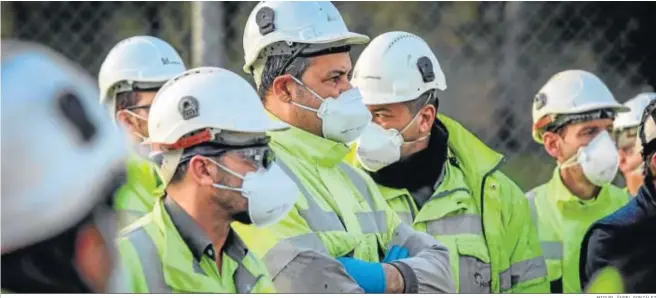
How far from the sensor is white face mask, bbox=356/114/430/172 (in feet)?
15.1

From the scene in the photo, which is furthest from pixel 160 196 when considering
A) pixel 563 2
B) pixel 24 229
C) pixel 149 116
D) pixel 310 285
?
pixel 563 2

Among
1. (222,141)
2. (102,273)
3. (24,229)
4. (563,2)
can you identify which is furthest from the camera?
(563,2)

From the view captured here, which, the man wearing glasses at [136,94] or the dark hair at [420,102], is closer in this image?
the man wearing glasses at [136,94]

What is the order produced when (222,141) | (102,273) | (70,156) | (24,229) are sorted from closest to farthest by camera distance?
1. (70,156)
2. (24,229)
3. (102,273)
4. (222,141)

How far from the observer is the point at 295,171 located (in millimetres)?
4277

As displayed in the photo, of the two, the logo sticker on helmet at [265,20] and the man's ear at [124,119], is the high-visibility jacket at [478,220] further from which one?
Answer: the man's ear at [124,119]

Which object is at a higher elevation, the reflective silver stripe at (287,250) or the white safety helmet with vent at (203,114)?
the white safety helmet with vent at (203,114)

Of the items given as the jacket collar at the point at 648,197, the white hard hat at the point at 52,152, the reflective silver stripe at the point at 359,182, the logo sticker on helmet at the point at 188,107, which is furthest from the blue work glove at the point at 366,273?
the white hard hat at the point at 52,152

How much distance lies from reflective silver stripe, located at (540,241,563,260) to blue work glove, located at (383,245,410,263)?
27.2 inches

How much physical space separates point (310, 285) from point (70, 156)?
5.47 ft

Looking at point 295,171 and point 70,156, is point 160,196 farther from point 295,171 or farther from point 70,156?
point 70,156

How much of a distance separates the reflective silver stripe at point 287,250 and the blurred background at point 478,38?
0.71m

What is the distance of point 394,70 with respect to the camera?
465 centimetres

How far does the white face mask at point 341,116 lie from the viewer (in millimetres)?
4301
